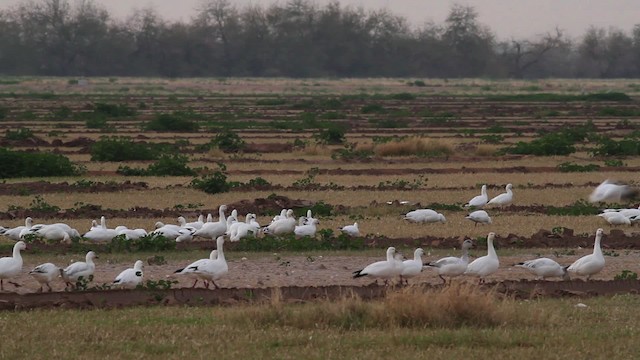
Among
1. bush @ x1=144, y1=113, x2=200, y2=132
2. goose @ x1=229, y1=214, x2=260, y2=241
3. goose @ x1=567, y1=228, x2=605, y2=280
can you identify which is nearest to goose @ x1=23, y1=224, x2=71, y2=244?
goose @ x1=229, y1=214, x2=260, y2=241

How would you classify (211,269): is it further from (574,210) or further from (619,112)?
(619,112)

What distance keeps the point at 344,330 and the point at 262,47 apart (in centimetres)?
13469

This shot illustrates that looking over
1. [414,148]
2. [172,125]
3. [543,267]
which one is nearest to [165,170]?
[414,148]

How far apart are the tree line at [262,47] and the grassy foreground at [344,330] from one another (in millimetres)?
131480

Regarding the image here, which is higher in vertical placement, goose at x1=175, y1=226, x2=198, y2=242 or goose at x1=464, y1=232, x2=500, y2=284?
goose at x1=464, y1=232, x2=500, y2=284

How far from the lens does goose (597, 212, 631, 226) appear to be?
66.4 feet

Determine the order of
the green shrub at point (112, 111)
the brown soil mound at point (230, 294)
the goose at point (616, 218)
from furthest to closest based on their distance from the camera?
the green shrub at point (112, 111) → the goose at point (616, 218) → the brown soil mound at point (230, 294)

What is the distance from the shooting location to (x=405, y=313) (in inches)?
440

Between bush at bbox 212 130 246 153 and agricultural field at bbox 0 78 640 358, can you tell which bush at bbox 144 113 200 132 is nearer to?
agricultural field at bbox 0 78 640 358

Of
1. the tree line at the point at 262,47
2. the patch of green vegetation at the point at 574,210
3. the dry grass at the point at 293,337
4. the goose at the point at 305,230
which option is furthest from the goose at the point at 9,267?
the tree line at the point at 262,47

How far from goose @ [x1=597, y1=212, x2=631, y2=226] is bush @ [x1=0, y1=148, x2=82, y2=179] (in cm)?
1336

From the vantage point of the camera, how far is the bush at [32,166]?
1138 inches

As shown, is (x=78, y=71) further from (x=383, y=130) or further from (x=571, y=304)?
(x=571, y=304)

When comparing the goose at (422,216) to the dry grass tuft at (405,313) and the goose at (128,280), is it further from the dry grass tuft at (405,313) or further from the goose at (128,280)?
the dry grass tuft at (405,313)
